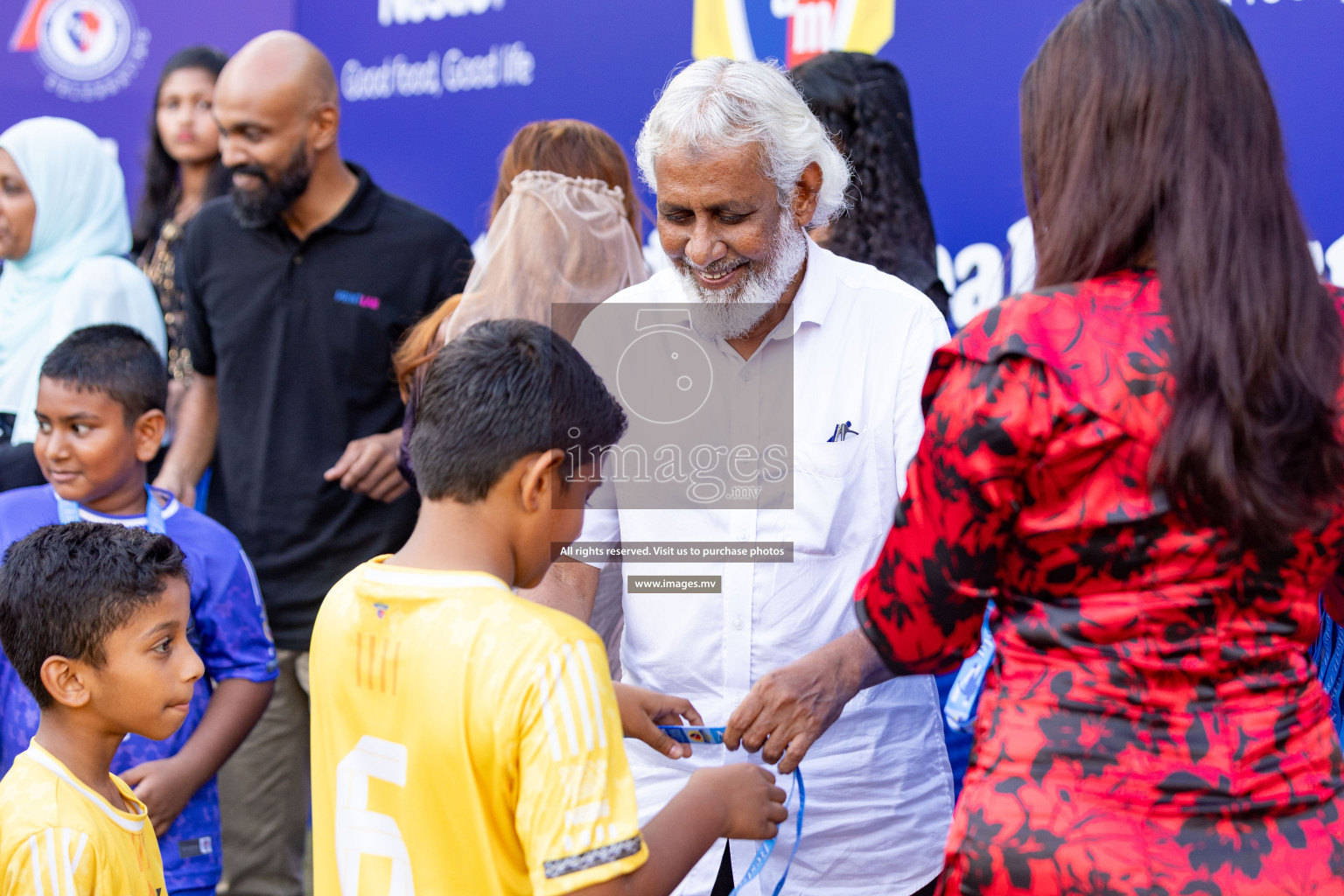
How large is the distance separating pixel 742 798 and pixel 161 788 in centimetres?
128

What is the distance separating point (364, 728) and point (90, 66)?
5.29 m

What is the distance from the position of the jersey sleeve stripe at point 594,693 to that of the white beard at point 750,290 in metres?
0.79

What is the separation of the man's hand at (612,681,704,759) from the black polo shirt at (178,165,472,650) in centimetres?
160

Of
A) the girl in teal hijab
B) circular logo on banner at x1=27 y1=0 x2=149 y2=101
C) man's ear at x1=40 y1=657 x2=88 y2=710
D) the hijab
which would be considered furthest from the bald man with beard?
circular logo on banner at x1=27 y1=0 x2=149 y2=101

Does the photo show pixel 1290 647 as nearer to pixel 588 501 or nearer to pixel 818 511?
pixel 818 511

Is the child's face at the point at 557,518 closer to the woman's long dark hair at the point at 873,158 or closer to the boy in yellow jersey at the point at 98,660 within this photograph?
the boy in yellow jersey at the point at 98,660

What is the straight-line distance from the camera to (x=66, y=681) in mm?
1987

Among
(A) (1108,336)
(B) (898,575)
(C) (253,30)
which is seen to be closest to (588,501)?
(B) (898,575)

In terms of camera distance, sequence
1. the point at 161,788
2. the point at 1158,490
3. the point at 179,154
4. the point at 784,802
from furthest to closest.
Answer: the point at 179,154
the point at 161,788
the point at 784,802
the point at 1158,490

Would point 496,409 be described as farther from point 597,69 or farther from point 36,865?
point 597,69

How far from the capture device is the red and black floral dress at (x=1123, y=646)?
1267 millimetres

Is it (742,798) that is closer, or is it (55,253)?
(742,798)

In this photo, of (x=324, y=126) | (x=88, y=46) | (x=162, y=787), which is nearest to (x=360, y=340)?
(x=324, y=126)

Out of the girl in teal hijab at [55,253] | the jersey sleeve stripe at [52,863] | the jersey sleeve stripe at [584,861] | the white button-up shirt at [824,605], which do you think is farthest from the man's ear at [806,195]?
the girl in teal hijab at [55,253]
